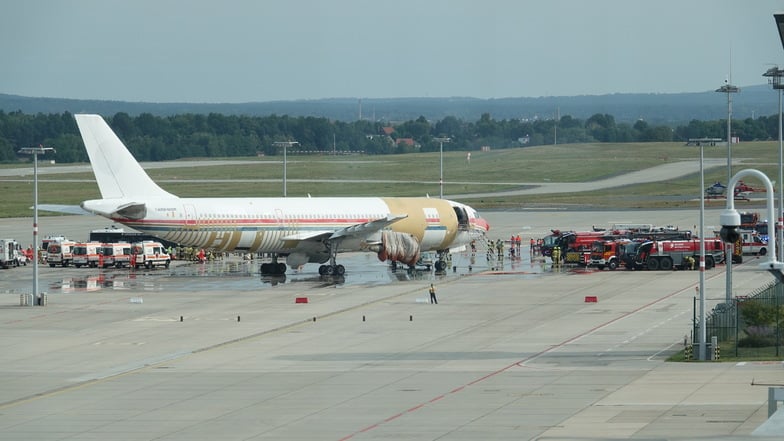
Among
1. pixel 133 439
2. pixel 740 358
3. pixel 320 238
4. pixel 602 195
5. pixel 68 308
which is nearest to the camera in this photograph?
pixel 133 439

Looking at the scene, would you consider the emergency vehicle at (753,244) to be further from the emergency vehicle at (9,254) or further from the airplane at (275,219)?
the emergency vehicle at (9,254)

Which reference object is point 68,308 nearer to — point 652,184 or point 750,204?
point 750,204

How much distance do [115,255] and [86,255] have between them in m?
1.95

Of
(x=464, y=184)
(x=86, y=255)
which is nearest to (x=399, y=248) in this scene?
(x=86, y=255)

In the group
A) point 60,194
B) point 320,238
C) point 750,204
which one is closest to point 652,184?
point 750,204

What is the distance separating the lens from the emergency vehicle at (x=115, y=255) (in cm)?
9319

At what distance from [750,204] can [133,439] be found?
116932mm

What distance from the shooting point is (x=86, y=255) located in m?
93.1

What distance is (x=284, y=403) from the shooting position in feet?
138

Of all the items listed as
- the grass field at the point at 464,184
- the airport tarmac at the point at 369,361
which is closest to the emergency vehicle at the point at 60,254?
the airport tarmac at the point at 369,361

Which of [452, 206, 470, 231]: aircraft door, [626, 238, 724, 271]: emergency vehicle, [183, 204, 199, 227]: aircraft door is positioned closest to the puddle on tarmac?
[452, 206, 470, 231]: aircraft door

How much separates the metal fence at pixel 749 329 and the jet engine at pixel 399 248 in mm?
31984

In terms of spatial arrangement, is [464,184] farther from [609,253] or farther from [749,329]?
[749,329]

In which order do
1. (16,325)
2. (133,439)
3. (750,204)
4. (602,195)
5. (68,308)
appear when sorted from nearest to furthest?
(133,439), (16,325), (68,308), (750,204), (602,195)
